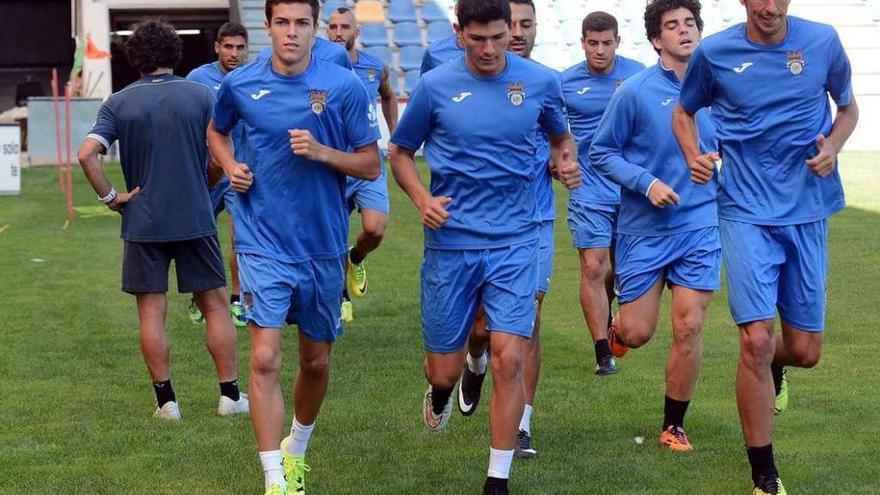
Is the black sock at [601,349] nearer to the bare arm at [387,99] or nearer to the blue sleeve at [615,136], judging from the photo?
the blue sleeve at [615,136]

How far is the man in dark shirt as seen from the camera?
853 centimetres

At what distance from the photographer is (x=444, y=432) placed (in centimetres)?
817

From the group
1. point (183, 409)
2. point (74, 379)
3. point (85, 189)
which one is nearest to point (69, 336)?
point (74, 379)

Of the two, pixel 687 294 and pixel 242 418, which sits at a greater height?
pixel 687 294

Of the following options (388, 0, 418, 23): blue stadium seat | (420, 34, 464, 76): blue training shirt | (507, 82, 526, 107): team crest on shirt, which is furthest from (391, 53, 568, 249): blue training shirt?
(388, 0, 418, 23): blue stadium seat

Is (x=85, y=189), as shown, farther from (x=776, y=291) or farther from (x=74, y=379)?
(x=776, y=291)

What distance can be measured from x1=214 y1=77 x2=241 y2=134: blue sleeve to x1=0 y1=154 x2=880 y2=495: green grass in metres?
1.65

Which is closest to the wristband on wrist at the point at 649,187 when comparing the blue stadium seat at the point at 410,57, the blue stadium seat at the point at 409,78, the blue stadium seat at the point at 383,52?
the blue stadium seat at the point at 409,78

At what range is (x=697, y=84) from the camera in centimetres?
681

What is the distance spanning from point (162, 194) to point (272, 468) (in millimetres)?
2527

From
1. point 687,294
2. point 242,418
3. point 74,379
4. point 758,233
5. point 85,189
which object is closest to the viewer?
point 758,233

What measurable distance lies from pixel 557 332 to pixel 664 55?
12.9 feet

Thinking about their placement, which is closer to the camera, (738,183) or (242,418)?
(738,183)

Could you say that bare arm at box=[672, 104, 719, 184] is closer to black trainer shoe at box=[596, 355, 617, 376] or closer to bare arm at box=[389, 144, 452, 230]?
bare arm at box=[389, 144, 452, 230]
